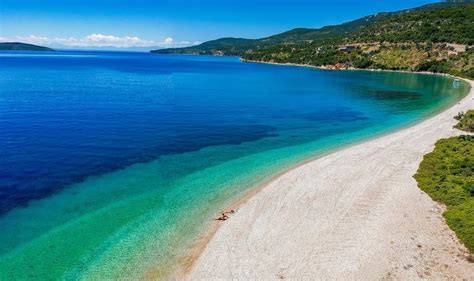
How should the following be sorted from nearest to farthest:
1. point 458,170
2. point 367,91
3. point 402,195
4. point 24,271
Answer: point 24,271 < point 402,195 < point 458,170 < point 367,91

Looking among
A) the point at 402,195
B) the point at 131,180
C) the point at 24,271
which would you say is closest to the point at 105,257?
the point at 24,271

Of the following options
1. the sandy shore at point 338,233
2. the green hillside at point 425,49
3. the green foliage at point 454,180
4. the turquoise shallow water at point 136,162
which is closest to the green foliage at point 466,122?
the turquoise shallow water at point 136,162

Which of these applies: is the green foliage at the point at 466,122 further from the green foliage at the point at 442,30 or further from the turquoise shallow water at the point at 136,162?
the green foliage at the point at 442,30

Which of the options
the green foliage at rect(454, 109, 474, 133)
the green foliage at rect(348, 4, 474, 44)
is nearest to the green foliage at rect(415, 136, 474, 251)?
the green foliage at rect(454, 109, 474, 133)

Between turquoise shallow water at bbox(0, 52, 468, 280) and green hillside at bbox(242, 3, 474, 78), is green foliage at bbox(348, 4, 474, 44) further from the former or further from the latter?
A: turquoise shallow water at bbox(0, 52, 468, 280)

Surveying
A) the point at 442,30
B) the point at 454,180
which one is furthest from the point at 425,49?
the point at 454,180

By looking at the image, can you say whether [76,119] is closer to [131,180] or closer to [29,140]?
[29,140]
